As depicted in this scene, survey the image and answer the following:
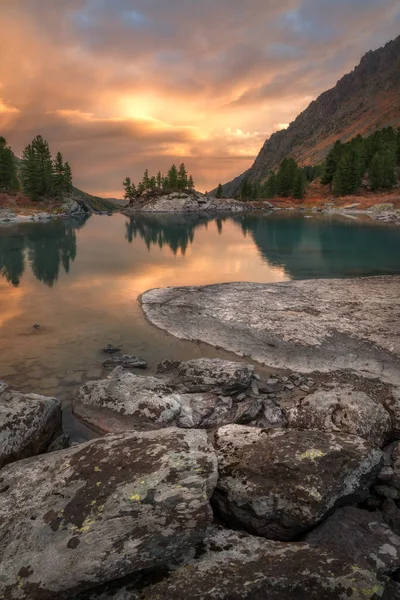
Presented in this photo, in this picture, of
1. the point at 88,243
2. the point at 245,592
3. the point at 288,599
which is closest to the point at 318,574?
the point at 288,599

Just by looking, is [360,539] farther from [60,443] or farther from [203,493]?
[60,443]

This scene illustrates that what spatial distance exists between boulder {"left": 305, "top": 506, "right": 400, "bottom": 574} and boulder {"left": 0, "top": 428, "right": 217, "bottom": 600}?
293 cm

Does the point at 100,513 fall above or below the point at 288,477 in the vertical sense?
above

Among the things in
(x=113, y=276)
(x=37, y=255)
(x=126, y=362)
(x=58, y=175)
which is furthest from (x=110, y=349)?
(x=58, y=175)

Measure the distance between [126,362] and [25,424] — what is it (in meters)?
7.07

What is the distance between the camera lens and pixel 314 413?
12211mm

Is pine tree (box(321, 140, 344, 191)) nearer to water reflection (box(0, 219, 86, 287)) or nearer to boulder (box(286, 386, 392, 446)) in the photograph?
water reflection (box(0, 219, 86, 287))

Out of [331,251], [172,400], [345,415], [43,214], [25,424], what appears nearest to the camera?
[25,424]

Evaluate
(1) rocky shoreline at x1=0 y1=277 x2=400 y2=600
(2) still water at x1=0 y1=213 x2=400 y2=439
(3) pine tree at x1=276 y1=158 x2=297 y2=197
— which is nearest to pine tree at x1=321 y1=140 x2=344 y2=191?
(3) pine tree at x1=276 y1=158 x2=297 y2=197

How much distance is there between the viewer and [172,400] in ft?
41.7

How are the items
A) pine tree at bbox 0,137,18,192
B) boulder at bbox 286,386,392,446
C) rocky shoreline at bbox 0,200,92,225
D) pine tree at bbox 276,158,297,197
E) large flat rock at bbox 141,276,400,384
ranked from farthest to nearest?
1. pine tree at bbox 276,158,297,197
2. pine tree at bbox 0,137,18,192
3. rocky shoreline at bbox 0,200,92,225
4. large flat rock at bbox 141,276,400,384
5. boulder at bbox 286,386,392,446

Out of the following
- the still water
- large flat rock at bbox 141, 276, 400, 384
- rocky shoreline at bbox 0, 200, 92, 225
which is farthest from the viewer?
rocky shoreline at bbox 0, 200, 92, 225

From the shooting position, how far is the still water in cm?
1823

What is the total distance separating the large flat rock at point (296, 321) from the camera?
17906mm
